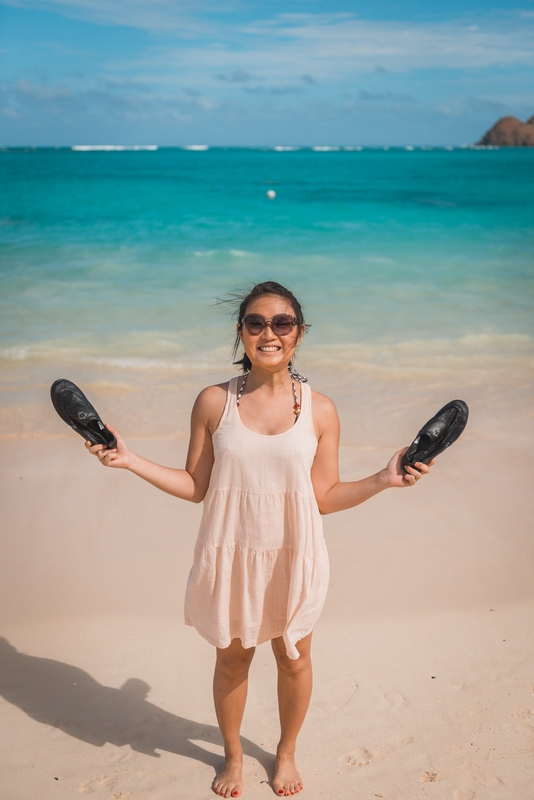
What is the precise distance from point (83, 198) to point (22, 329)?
70.2 feet

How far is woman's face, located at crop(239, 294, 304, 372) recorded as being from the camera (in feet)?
7.97

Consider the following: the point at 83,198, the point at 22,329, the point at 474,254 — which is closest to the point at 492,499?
the point at 22,329

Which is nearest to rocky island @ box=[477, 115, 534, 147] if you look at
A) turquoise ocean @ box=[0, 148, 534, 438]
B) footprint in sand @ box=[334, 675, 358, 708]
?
turquoise ocean @ box=[0, 148, 534, 438]

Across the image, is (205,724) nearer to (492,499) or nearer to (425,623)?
(425,623)

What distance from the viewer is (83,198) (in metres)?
30.0

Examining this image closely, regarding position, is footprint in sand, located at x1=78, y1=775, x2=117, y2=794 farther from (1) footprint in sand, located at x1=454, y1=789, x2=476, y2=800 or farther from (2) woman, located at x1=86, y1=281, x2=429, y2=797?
(1) footprint in sand, located at x1=454, y1=789, x2=476, y2=800

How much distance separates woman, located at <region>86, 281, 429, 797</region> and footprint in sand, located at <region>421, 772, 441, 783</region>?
787 mm

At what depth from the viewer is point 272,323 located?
2.41 metres

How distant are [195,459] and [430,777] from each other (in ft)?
5.25

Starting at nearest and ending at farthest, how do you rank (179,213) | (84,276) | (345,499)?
(345,499)
(84,276)
(179,213)

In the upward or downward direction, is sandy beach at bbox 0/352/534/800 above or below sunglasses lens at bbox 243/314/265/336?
below

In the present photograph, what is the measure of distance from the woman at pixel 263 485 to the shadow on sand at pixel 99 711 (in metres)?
0.79

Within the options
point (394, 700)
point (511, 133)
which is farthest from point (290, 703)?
point (511, 133)

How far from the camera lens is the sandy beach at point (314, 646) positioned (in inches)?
113
